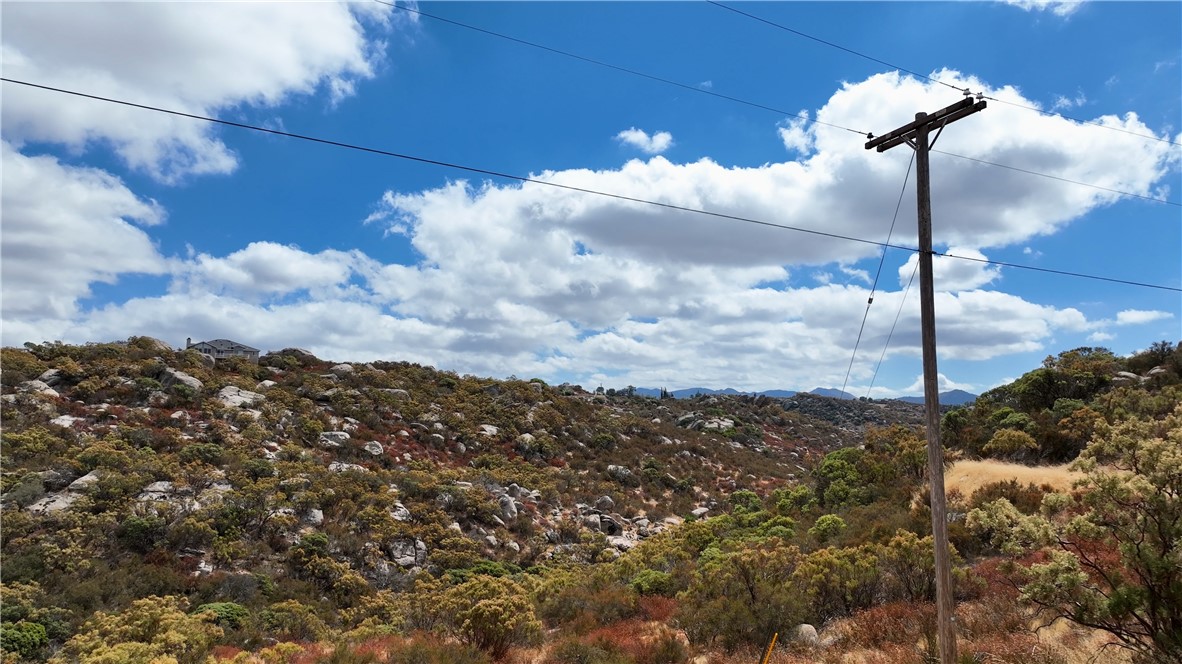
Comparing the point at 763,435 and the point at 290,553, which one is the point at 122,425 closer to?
the point at 290,553

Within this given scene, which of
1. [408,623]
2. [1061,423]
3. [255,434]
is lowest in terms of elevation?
[408,623]

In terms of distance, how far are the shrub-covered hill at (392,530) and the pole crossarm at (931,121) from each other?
19.6 ft

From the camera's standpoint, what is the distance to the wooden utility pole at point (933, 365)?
7.92 metres

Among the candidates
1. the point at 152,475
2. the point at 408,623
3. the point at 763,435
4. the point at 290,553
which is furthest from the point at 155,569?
the point at 763,435

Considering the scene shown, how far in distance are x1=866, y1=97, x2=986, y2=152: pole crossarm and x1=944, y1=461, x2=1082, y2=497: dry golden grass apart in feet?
51.2

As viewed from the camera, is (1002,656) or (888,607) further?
(888,607)

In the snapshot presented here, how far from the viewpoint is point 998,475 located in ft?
72.3

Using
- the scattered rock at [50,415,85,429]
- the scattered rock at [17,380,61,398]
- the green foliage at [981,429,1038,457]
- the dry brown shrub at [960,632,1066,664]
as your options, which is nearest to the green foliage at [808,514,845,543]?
the dry brown shrub at [960,632,1066,664]

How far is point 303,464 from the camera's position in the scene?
976 inches

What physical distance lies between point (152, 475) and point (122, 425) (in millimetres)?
5574

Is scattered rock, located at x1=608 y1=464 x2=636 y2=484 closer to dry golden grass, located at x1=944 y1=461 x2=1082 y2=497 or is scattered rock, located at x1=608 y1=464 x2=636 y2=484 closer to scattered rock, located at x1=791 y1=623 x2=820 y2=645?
dry golden grass, located at x1=944 y1=461 x2=1082 y2=497

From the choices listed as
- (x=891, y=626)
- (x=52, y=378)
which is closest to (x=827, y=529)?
(x=891, y=626)

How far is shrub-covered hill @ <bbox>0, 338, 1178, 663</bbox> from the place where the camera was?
11.9 metres

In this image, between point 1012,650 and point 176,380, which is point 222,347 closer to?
point 176,380
